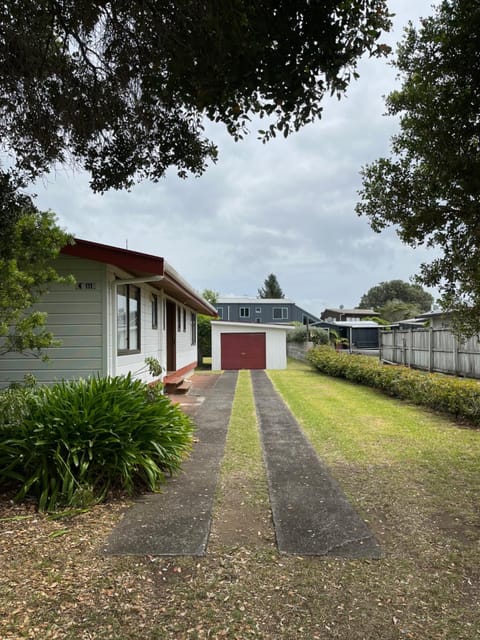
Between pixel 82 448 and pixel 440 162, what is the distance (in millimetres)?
4397

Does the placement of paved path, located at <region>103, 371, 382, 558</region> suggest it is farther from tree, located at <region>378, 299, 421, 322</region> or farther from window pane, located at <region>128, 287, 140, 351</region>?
tree, located at <region>378, 299, 421, 322</region>

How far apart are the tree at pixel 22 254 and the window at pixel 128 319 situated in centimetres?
259

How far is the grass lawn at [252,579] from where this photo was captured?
234 centimetres

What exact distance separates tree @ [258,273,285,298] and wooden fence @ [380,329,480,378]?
54747 millimetres

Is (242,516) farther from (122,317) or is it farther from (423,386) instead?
(423,386)

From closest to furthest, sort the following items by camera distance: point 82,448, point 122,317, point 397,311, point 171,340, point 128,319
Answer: point 82,448 → point 122,317 → point 128,319 → point 171,340 → point 397,311

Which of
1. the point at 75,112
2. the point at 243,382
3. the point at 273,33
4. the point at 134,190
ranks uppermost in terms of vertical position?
the point at 75,112

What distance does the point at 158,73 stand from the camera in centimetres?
405

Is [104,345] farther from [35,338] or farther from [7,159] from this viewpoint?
[7,159]

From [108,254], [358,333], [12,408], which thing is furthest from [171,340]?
[358,333]

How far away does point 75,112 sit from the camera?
4828 mm

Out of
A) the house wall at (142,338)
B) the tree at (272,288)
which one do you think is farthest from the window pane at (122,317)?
the tree at (272,288)

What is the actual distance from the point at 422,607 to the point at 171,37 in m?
4.61

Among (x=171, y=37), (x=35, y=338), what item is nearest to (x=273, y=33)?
(x=171, y=37)
